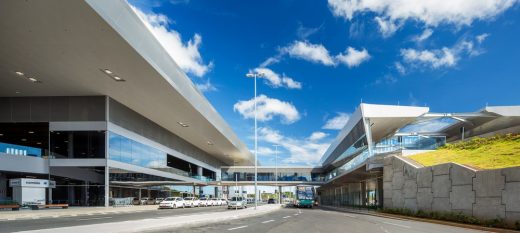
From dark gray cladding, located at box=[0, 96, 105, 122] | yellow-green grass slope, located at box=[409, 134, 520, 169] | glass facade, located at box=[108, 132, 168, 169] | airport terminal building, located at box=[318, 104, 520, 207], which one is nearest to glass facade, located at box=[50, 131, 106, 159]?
glass facade, located at box=[108, 132, 168, 169]

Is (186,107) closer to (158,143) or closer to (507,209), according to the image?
(158,143)

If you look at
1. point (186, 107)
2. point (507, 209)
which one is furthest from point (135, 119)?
point (507, 209)

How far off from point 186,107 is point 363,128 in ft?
69.0

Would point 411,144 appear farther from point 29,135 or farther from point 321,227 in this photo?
point 29,135

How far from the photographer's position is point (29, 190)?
128 feet

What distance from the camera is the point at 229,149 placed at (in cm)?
8694

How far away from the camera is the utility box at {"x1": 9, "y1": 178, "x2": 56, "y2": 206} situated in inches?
1496

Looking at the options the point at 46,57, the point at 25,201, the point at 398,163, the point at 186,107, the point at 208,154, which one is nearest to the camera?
the point at 46,57

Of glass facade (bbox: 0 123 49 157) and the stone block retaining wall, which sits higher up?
glass facade (bbox: 0 123 49 157)

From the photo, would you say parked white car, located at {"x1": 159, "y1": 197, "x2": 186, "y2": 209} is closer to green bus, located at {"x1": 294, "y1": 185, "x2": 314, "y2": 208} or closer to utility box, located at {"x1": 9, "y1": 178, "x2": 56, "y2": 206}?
utility box, located at {"x1": 9, "y1": 178, "x2": 56, "y2": 206}

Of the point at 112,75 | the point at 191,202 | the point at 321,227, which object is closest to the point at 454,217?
the point at 321,227

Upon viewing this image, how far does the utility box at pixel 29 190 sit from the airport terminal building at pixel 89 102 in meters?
2.46

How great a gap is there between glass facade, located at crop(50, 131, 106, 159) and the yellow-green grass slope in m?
30.8

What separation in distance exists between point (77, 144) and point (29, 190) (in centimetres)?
756
